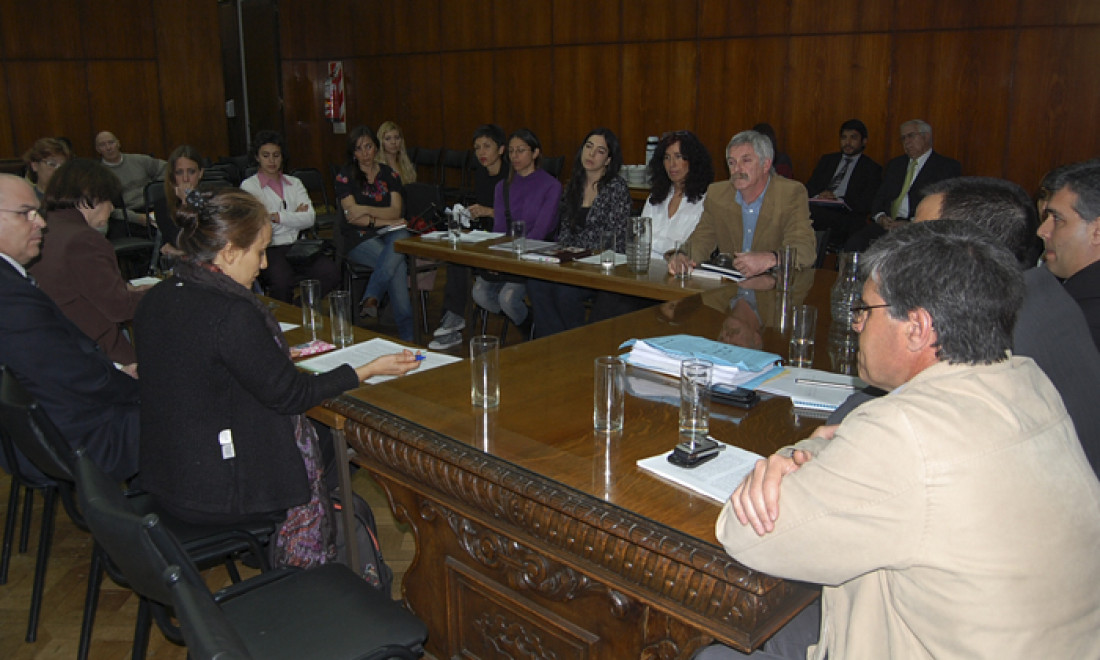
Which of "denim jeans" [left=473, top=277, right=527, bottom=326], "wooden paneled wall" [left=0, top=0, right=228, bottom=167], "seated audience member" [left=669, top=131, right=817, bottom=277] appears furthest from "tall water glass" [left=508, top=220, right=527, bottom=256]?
"wooden paneled wall" [left=0, top=0, right=228, bottom=167]

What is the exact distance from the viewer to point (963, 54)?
6.43 metres

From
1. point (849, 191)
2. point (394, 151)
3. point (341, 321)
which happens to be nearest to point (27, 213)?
point (341, 321)

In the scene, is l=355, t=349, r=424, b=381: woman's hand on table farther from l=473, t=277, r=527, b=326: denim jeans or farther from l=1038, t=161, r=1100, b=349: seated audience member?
l=473, t=277, r=527, b=326: denim jeans

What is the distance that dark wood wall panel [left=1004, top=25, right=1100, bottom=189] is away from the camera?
19.6 ft

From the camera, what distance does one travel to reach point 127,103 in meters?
10.1

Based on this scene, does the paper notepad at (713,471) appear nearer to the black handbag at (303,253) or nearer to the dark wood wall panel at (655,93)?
the black handbag at (303,253)

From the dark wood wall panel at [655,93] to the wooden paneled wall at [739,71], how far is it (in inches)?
0.6

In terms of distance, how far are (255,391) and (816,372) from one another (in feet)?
4.57

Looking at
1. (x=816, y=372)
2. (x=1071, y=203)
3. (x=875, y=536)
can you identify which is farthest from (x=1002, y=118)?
(x=875, y=536)

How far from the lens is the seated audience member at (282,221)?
5184mm

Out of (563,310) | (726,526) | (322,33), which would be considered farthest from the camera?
(322,33)

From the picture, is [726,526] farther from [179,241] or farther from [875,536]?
[179,241]

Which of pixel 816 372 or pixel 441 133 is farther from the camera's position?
pixel 441 133

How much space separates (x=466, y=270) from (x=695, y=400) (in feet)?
12.4
